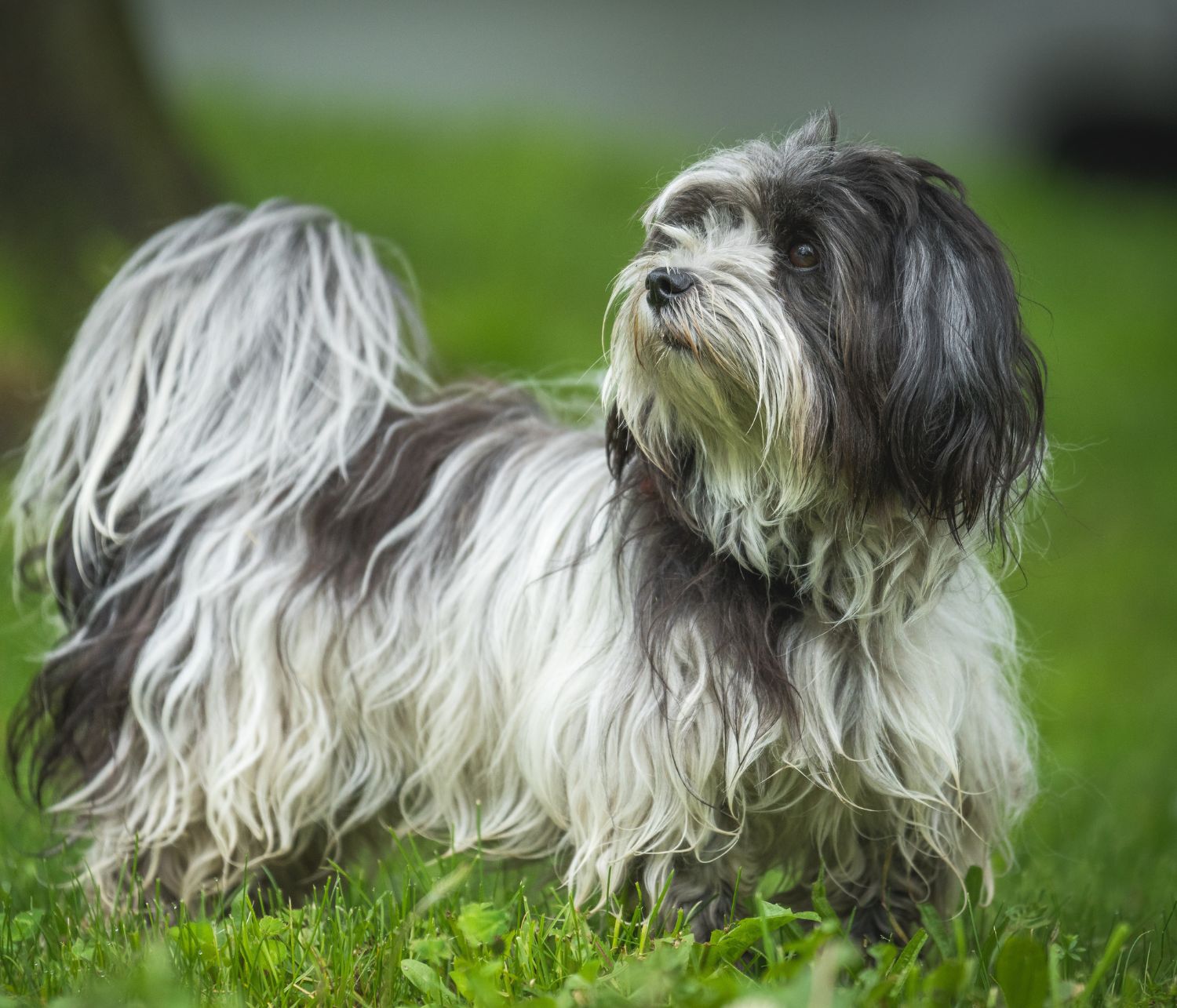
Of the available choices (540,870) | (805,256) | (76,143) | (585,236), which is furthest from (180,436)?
(585,236)

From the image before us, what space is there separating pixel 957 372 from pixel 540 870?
1640mm

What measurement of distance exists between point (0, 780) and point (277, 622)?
1761 millimetres

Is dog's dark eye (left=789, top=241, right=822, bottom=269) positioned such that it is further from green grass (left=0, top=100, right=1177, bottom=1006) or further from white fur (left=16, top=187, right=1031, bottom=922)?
green grass (left=0, top=100, right=1177, bottom=1006)

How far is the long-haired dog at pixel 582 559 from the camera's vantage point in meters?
2.60

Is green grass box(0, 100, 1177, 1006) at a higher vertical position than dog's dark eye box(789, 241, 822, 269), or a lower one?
lower

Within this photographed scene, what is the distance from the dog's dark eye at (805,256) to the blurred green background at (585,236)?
69cm

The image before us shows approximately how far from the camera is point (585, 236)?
10.9 metres

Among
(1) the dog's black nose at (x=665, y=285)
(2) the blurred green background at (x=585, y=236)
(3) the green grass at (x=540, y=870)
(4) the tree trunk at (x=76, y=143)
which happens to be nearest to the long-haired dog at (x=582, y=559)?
(1) the dog's black nose at (x=665, y=285)

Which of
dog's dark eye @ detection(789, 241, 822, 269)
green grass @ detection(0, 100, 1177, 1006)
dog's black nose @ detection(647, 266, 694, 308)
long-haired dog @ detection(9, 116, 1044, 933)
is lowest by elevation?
green grass @ detection(0, 100, 1177, 1006)

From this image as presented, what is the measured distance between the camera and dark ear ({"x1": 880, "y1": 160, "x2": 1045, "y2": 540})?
99.5 inches

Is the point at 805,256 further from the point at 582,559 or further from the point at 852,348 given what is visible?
the point at 582,559

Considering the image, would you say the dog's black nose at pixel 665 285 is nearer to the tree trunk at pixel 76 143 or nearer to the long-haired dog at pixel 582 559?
the long-haired dog at pixel 582 559

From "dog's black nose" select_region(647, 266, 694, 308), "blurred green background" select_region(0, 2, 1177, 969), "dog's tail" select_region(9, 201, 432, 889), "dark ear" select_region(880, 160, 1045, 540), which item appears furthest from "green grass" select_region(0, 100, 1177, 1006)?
"dog's black nose" select_region(647, 266, 694, 308)

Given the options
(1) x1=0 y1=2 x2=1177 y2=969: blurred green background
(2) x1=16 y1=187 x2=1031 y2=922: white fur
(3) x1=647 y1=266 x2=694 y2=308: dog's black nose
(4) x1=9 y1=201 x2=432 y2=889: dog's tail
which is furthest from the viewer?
(1) x1=0 y1=2 x2=1177 y2=969: blurred green background
